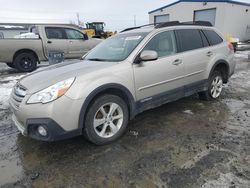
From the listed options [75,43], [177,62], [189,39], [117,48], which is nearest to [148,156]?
[177,62]

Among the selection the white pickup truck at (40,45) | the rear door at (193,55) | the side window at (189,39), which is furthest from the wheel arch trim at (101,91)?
the white pickup truck at (40,45)

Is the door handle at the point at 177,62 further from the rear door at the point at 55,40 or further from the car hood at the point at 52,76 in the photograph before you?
the rear door at the point at 55,40

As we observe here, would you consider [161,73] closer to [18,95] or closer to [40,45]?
[18,95]

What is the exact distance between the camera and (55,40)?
10258 mm

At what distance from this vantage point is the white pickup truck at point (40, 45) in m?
9.30

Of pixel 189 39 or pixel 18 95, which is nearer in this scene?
pixel 18 95

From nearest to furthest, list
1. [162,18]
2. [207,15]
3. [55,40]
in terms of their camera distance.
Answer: [55,40] < [207,15] < [162,18]

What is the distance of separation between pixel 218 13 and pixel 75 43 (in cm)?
1699

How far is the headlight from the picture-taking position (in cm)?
287

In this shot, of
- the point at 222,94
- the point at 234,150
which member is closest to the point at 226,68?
the point at 222,94

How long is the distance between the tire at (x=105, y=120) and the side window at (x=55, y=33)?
7.91 metres

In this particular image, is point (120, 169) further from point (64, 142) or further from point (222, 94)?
point (222, 94)

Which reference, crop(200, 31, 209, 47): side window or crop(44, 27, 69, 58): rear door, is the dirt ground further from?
crop(44, 27, 69, 58): rear door

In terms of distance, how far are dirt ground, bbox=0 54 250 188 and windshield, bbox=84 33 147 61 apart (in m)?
1.28
